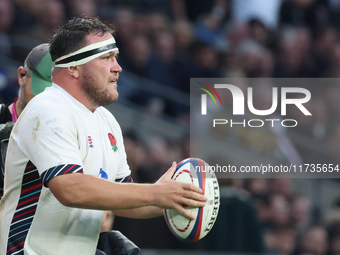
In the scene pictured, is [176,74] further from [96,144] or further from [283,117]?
[96,144]

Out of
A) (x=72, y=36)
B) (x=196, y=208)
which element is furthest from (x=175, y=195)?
(x=72, y=36)

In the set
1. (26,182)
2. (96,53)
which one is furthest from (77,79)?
(26,182)

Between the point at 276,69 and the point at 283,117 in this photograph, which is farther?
the point at 276,69

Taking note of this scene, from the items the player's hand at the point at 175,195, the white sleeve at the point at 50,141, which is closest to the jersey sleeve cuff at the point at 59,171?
the white sleeve at the point at 50,141

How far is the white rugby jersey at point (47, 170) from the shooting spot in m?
2.33

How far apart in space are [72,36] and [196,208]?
115 centimetres

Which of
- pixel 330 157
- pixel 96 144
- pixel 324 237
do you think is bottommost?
pixel 324 237

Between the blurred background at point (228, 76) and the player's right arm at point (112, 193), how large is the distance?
310 centimetres

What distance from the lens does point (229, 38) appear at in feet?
30.0

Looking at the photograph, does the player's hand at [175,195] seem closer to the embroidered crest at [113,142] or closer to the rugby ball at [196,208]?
the rugby ball at [196,208]

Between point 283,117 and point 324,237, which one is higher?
point 283,117

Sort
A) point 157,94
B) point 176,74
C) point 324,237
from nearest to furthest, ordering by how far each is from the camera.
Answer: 1. point 324,237
2. point 157,94
3. point 176,74

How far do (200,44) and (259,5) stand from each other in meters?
1.73

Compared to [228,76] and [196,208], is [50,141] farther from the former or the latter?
[228,76]
